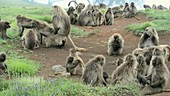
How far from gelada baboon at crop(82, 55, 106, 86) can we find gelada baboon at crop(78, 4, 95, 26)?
13.3m

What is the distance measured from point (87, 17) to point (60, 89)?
15.9m

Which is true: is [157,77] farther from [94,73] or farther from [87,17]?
[87,17]

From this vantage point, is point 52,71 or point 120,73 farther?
point 52,71

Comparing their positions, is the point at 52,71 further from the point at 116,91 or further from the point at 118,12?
the point at 118,12

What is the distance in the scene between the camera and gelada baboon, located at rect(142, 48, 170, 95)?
34.3 ft

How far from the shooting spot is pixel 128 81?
10.6 m

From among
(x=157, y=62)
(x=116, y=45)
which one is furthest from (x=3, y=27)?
(x=157, y=62)

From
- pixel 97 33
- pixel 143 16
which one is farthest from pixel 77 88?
pixel 143 16

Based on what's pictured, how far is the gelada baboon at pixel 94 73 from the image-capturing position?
36.6ft

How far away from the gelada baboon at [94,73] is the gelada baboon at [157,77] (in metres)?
1.15

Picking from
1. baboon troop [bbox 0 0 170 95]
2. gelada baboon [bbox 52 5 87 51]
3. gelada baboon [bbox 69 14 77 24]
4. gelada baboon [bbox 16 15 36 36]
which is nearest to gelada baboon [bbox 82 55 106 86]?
baboon troop [bbox 0 0 170 95]

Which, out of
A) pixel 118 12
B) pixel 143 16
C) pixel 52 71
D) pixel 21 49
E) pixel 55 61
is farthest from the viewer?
pixel 118 12

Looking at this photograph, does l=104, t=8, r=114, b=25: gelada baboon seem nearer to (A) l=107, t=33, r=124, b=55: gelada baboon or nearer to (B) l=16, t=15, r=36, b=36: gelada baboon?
(B) l=16, t=15, r=36, b=36: gelada baboon

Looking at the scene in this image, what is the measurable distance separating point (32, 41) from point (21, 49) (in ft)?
1.59
